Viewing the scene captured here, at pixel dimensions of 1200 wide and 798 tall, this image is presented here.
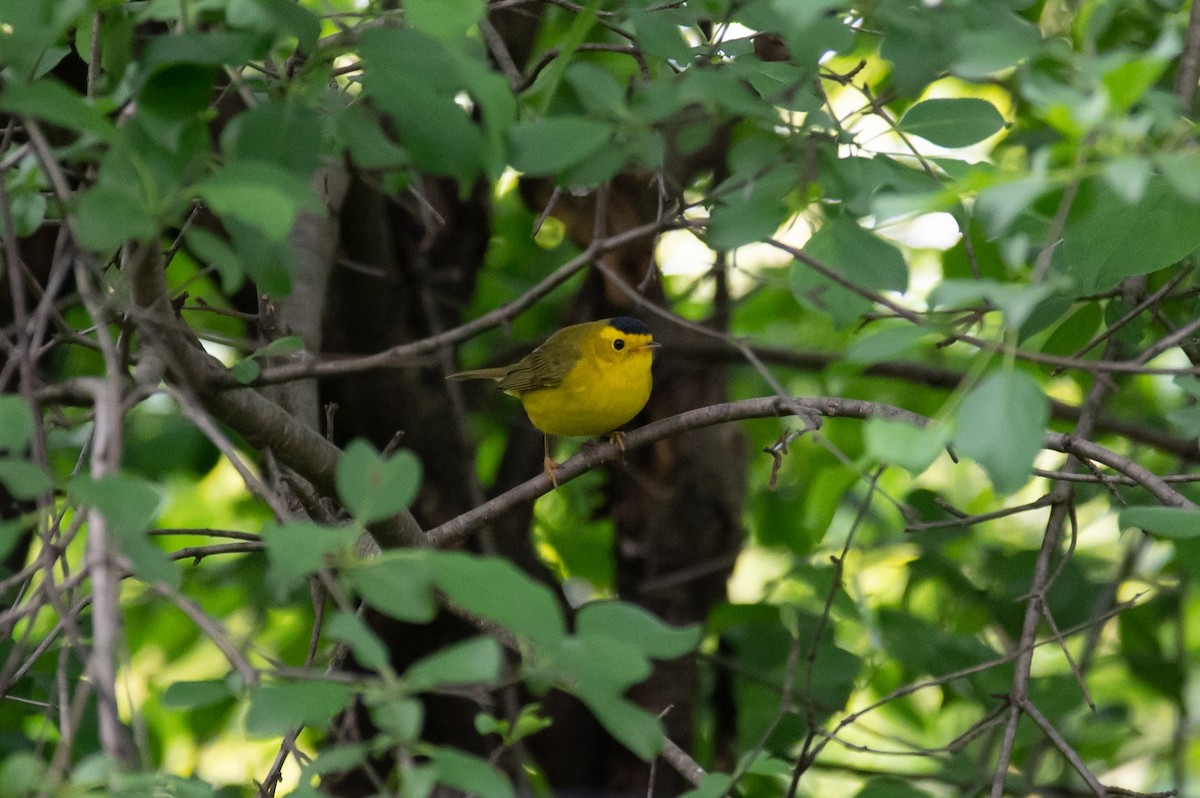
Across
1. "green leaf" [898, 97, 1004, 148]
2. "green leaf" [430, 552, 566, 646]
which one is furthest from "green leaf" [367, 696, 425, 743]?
"green leaf" [898, 97, 1004, 148]

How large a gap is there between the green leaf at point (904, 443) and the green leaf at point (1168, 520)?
845 millimetres

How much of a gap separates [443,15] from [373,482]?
0.65 meters

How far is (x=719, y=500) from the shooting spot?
600 cm

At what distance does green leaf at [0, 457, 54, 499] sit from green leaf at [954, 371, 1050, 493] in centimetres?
109

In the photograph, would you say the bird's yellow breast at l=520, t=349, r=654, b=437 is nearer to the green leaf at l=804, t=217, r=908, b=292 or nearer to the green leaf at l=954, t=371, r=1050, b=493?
the green leaf at l=804, t=217, r=908, b=292

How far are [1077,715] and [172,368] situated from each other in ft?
12.8

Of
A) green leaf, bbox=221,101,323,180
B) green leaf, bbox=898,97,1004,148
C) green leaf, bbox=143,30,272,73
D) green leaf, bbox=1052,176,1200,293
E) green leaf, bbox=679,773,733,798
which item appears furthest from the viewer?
green leaf, bbox=1052,176,1200,293

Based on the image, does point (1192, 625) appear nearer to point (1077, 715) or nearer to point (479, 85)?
point (1077, 715)

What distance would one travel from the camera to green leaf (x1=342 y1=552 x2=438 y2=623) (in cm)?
133

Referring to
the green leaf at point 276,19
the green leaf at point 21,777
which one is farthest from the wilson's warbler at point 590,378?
the green leaf at point 21,777

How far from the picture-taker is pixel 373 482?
1.40 meters

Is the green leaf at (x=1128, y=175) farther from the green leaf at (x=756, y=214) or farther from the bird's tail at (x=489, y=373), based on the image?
the bird's tail at (x=489, y=373)

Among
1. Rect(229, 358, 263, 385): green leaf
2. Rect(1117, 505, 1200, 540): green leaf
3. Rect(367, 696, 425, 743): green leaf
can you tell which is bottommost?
Rect(1117, 505, 1200, 540): green leaf

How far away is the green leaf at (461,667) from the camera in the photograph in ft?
4.21
